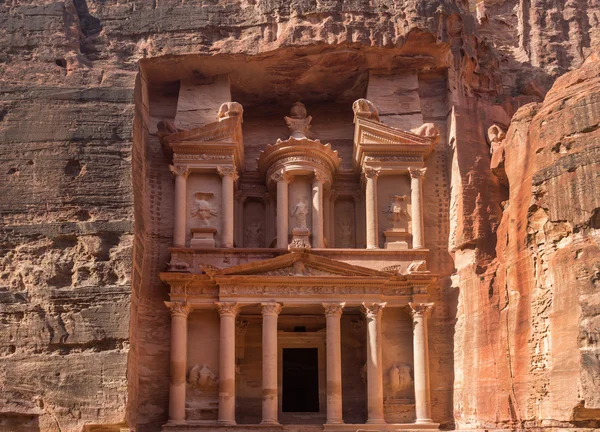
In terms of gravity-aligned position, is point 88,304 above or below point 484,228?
below

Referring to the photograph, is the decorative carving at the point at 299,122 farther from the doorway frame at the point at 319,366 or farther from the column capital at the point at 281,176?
the doorway frame at the point at 319,366

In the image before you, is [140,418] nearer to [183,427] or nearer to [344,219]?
[183,427]

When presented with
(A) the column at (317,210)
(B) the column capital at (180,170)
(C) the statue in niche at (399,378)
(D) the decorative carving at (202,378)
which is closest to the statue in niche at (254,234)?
(A) the column at (317,210)

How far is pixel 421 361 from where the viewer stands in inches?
792

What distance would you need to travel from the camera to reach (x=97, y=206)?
19.4 metres

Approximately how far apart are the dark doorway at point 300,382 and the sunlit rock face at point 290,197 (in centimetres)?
157

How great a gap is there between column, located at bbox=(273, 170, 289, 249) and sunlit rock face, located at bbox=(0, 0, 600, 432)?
0.38 metres

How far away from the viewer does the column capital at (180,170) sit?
21.6 metres

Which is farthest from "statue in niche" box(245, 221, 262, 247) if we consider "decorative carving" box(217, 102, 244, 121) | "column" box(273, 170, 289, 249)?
"decorative carving" box(217, 102, 244, 121)

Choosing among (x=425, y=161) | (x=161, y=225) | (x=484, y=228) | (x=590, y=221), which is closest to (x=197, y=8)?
(x=161, y=225)

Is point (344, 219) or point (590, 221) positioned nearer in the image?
point (590, 221)

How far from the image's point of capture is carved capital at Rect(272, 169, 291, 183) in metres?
21.8

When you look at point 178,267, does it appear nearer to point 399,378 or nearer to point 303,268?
point 303,268

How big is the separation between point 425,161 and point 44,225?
9433 mm
